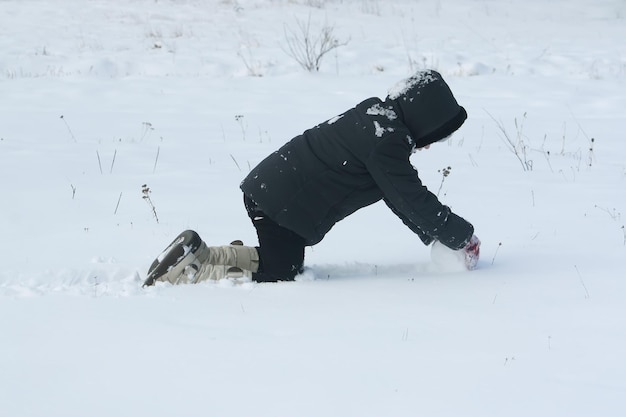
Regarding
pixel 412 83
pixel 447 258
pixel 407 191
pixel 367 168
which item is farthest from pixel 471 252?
pixel 412 83

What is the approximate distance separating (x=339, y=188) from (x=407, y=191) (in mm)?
357

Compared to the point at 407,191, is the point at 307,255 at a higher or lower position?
lower

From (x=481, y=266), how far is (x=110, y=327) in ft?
6.80

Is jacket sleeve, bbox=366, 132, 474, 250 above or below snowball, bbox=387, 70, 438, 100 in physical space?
below

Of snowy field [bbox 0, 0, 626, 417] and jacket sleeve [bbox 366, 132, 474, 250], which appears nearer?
snowy field [bbox 0, 0, 626, 417]

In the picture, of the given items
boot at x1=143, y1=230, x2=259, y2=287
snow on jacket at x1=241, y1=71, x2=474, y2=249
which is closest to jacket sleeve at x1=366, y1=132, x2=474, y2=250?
snow on jacket at x1=241, y1=71, x2=474, y2=249

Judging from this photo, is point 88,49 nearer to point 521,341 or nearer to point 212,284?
point 212,284

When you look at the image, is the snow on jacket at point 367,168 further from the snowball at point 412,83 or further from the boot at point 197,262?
the boot at point 197,262

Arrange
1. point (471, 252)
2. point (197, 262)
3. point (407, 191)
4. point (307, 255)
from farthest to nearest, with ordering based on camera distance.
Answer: point (307, 255)
point (471, 252)
point (197, 262)
point (407, 191)

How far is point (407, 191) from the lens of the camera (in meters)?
3.79

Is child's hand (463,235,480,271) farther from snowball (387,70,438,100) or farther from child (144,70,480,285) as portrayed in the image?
snowball (387,70,438,100)

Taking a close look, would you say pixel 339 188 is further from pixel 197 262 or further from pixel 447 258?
pixel 197 262

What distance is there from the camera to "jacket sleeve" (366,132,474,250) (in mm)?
3773

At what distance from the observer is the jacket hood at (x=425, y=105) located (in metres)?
3.80
